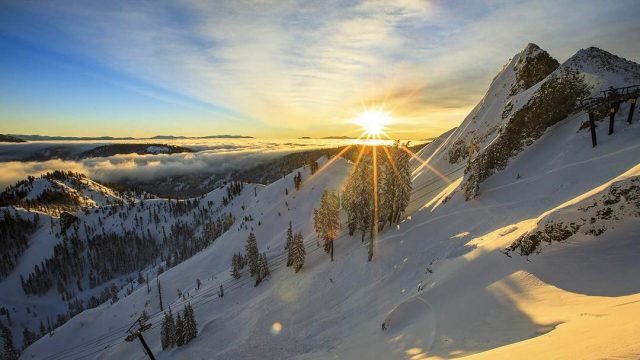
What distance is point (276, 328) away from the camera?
48.9m

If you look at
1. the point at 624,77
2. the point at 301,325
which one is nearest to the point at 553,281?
Result: the point at 301,325

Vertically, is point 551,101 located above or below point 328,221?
above

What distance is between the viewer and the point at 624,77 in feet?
138

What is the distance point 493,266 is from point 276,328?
33.8 m

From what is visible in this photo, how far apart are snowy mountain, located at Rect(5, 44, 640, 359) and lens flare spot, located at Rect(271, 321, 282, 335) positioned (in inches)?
12.7

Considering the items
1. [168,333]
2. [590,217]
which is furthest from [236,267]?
[590,217]

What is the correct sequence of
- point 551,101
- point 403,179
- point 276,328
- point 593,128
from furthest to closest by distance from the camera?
point 403,179 < point 276,328 < point 551,101 < point 593,128

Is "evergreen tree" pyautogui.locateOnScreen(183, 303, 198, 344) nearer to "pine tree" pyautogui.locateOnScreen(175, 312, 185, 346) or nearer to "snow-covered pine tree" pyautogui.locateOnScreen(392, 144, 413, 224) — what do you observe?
"pine tree" pyautogui.locateOnScreen(175, 312, 185, 346)

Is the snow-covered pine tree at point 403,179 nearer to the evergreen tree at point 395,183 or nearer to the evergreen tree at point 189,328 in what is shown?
the evergreen tree at point 395,183

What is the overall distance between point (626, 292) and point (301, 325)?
36833mm

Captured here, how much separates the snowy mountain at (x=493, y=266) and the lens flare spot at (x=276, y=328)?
32 cm

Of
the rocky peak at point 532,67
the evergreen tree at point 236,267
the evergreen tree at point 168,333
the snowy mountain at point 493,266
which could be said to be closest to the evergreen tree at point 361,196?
the snowy mountain at point 493,266

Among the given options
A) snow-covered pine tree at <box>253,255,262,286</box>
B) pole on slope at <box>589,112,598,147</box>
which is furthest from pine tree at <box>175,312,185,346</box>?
pole on slope at <box>589,112,598,147</box>

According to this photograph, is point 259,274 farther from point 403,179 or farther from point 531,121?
point 531,121
